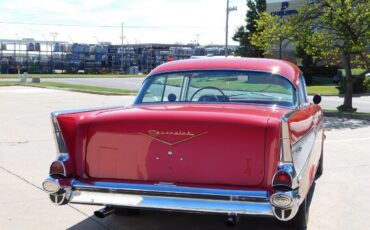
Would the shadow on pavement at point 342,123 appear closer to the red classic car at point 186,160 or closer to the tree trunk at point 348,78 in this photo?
the tree trunk at point 348,78

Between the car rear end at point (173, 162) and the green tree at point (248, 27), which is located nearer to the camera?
the car rear end at point (173, 162)

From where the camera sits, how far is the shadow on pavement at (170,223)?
466 centimetres

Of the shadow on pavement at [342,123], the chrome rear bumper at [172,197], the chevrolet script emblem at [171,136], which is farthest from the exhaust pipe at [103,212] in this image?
the shadow on pavement at [342,123]

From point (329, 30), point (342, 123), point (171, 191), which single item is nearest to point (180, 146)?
point (171, 191)

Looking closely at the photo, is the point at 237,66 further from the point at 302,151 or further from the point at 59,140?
the point at 59,140

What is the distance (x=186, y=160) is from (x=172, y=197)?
1.08ft

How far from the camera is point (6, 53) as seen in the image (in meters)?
55.4

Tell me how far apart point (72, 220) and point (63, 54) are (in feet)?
186

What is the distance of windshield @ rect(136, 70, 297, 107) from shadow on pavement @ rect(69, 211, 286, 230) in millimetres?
1205

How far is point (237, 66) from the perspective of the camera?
5277 mm

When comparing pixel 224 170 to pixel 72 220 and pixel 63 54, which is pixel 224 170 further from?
pixel 63 54

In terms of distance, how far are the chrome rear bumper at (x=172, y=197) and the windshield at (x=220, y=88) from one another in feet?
4.85

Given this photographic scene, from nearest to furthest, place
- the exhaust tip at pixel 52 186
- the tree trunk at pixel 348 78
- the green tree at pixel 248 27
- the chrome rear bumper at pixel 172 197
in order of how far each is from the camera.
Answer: the chrome rear bumper at pixel 172 197 < the exhaust tip at pixel 52 186 < the tree trunk at pixel 348 78 < the green tree at pixel 248 27

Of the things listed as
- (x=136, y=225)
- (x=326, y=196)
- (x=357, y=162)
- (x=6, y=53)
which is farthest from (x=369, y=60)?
(x=6, y=53)
